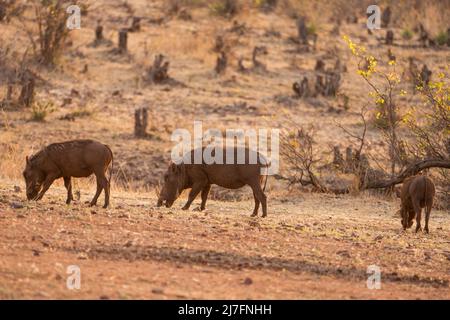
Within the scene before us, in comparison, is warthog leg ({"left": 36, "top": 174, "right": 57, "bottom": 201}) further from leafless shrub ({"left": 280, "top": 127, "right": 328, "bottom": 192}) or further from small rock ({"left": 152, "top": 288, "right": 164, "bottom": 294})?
leafless shrub ({"left": 280, "top": 127, "right": 328, "bottom": 192})

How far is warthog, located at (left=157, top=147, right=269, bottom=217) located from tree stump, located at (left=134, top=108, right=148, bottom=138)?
7378 mm

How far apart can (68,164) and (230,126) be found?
10683 mm

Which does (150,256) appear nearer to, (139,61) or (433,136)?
(433,136)

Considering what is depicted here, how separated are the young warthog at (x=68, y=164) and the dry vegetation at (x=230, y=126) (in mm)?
280

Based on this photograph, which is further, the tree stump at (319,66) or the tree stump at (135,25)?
the tree stump at (135,25)

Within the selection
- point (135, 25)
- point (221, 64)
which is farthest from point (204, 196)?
point (135, 25)

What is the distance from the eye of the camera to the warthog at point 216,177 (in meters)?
13.7

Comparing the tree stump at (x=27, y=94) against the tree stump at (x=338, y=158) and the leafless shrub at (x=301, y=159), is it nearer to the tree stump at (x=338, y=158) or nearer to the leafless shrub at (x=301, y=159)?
the leafless shrub at (x=301, y=159)

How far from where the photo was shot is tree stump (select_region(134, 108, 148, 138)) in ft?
70.3

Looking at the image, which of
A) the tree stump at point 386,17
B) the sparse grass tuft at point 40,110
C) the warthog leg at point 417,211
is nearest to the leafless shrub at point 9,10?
the sparse grass tuft at point 40,110

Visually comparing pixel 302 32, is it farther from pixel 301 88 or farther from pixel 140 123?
pixel 140 123

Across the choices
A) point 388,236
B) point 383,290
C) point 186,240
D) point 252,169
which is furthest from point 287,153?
point 383,290

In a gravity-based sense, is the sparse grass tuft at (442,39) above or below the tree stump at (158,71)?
above
